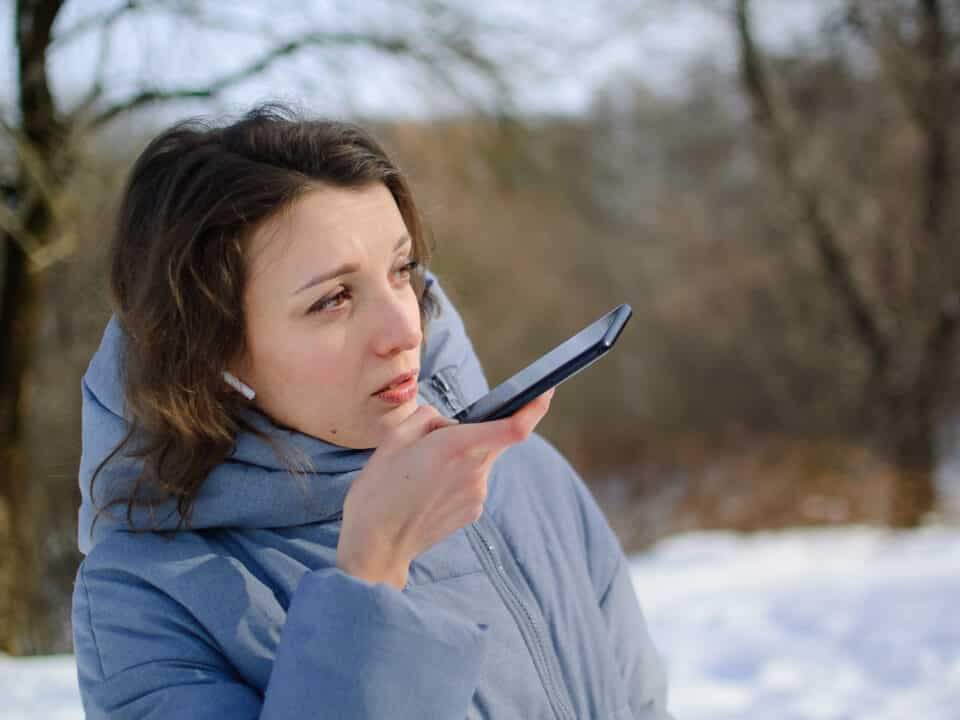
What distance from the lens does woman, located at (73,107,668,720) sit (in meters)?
0.97

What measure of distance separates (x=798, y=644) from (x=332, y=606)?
3607mm

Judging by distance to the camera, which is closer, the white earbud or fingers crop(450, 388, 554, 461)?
fingers crop(450, 388, 554, 461)

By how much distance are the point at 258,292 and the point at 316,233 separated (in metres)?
0.10

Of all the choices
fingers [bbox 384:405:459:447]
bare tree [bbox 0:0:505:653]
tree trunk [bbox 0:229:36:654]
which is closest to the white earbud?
fingers [bbox 384:405:459:447]

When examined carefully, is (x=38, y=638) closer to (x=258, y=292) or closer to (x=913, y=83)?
(x=258, y=292)

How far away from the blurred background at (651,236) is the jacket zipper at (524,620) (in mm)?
598

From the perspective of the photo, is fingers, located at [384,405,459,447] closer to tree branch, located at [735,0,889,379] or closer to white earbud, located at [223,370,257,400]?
white earbud, located at [223,370,257,400]

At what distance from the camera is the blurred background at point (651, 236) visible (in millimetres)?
5055

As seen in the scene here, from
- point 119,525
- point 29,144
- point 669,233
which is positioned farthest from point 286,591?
point 669,233

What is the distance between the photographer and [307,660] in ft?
3.08

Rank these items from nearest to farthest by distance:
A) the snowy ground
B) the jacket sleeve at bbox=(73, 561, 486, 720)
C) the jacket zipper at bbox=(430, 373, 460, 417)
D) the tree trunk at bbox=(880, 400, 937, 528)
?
the jacket sleeve at bbox=(73, 561, 486, 720)
the jacket zipper at bbox=(430, 373, 460, 417)
the snowy ground
the tree trunk at bbox=(880, 400, 937, 528)

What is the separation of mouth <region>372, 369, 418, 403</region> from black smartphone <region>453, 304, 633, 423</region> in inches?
6.0

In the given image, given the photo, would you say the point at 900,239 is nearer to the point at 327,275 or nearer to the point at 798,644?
the point at 798,644

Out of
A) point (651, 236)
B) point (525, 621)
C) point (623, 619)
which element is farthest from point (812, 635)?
point (651, 236)
